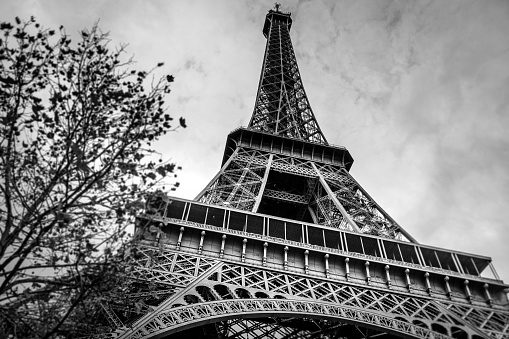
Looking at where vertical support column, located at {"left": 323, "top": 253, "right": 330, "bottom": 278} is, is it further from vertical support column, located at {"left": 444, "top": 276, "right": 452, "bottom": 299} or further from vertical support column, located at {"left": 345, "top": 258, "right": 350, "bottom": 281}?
vertical support column, located at {"left": 444, "top": 276, "right": 452, "bottom": 299}

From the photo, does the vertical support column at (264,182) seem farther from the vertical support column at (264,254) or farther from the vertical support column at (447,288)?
the vertical support column at (447,288)

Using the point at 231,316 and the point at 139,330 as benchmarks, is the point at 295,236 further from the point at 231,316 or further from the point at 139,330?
the point at 139,330

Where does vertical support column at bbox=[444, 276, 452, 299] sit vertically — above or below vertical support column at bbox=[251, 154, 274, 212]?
below

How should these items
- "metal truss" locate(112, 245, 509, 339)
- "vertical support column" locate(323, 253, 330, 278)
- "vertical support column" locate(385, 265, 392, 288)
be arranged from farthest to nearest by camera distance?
"vertical support column" locate(385, 265, 392, 288) < "vertical support column" locate(323, 253, 330, 278) < "metal truss" locate(112, 245, 509, 339)

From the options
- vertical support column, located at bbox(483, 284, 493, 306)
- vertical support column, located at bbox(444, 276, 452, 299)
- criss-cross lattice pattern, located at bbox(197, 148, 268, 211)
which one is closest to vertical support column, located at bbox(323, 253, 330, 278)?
vertical support column, located at bbox(444, 276, 452, 299)

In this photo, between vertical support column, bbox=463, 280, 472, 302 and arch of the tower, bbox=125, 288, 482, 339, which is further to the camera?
vertical support column, bbox=463, 280, 472, 302

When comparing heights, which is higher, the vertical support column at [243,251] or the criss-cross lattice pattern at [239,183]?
the criss-cross lattice pattern at [239,183]

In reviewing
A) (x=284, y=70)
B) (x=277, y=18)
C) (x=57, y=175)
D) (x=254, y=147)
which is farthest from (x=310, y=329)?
(x=277, y=18)

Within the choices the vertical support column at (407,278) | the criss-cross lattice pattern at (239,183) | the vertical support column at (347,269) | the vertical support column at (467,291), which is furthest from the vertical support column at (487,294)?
the criss-cross lattice pattern at (239,183)
